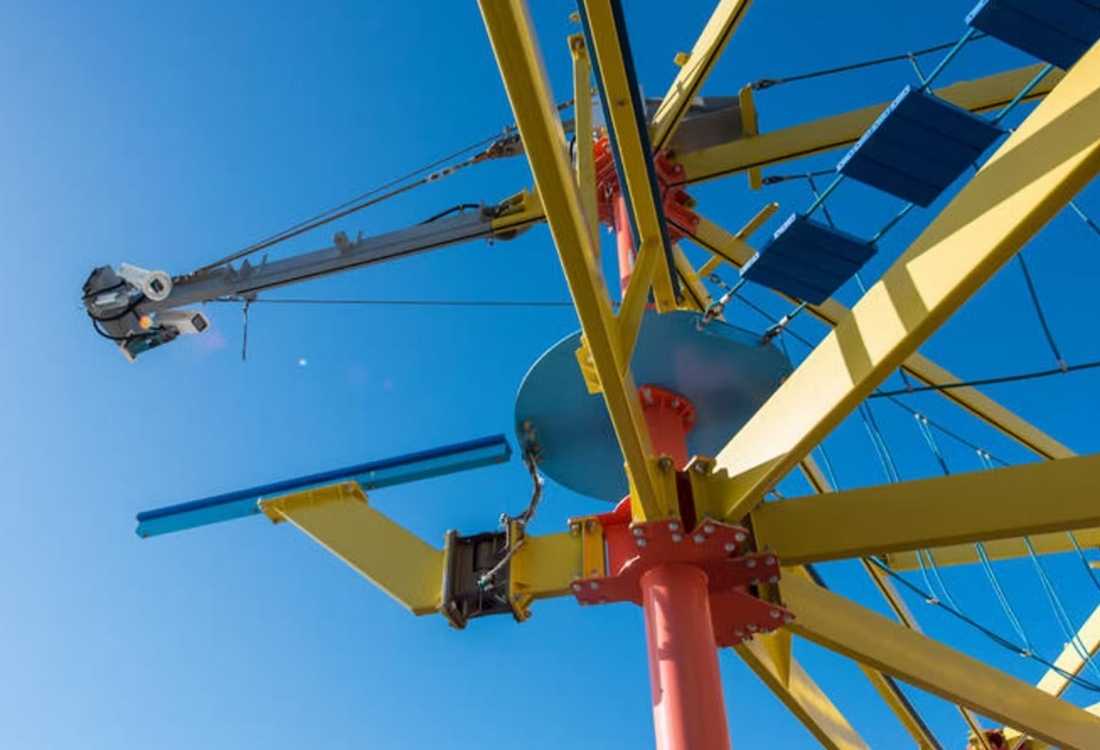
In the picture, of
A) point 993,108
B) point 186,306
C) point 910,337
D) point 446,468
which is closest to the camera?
point 910,337

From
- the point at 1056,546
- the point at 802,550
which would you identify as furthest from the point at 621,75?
the point at 1056,546

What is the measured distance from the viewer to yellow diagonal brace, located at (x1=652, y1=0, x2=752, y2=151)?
22.4ft

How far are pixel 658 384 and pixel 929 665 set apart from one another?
266 centimetres

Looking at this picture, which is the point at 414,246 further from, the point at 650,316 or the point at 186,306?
the point at 650,316

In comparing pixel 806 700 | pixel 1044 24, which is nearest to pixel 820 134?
pixel 1044 24

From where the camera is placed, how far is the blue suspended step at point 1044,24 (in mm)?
4855

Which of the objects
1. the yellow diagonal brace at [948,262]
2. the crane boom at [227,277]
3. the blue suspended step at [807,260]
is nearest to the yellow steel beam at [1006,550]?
the blue suspended step at [807,260]

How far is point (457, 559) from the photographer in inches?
238

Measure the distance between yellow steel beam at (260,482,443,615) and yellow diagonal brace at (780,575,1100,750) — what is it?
2.39m

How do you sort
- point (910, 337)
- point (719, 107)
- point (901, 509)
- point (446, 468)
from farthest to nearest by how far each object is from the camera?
point (719, 107)
point (446, 468)
point (901, 509)
point (910, 337)

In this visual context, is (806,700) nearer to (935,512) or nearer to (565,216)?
(935,512)

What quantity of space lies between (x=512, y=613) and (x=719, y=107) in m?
5.74

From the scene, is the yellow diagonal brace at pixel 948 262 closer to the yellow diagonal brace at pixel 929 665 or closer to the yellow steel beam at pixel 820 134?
the yellow diagonal brace at pixel 929 665

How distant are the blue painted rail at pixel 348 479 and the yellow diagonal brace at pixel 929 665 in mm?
2445
